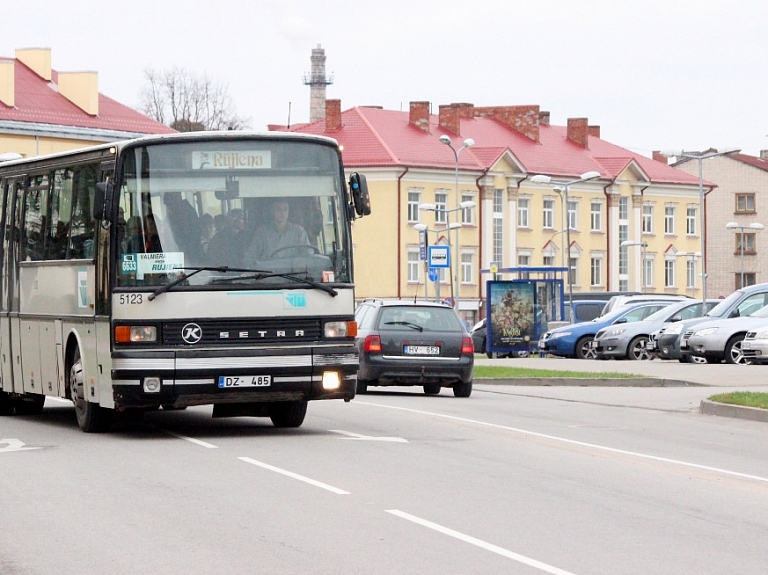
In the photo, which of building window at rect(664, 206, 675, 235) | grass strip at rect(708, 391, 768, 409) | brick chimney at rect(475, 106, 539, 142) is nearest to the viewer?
grass strip at rect(708, 391, 768, 409)

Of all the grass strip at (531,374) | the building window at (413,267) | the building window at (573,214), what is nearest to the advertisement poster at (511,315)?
the grass strip at (531,374)

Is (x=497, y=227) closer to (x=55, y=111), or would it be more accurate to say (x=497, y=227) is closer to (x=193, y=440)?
(x=55, y=111)

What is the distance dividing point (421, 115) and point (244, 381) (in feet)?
260

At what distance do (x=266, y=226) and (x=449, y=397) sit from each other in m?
9.96

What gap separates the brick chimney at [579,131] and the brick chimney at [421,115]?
13363 mm

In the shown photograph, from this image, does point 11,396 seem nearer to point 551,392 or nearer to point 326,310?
point 326,310

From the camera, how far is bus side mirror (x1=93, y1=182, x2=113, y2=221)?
49.9 ft

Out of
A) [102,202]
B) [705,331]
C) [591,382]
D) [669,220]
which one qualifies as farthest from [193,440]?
[669,220]

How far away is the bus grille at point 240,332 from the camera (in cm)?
1535

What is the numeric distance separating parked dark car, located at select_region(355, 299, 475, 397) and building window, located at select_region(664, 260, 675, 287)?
79834 millimetres

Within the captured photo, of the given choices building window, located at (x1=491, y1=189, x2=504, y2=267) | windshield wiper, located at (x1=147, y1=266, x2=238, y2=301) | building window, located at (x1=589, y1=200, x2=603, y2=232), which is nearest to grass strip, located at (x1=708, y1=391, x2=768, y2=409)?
windshield wiper, located at (x1=147, y1=266, x2=238, y2=301)

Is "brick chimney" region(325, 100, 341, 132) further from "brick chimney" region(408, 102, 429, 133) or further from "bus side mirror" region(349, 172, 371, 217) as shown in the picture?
"bus side mirror" region(349, 172, 371, 217)

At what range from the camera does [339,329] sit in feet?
52.2

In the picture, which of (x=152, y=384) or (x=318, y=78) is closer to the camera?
(x=152, y=384)
